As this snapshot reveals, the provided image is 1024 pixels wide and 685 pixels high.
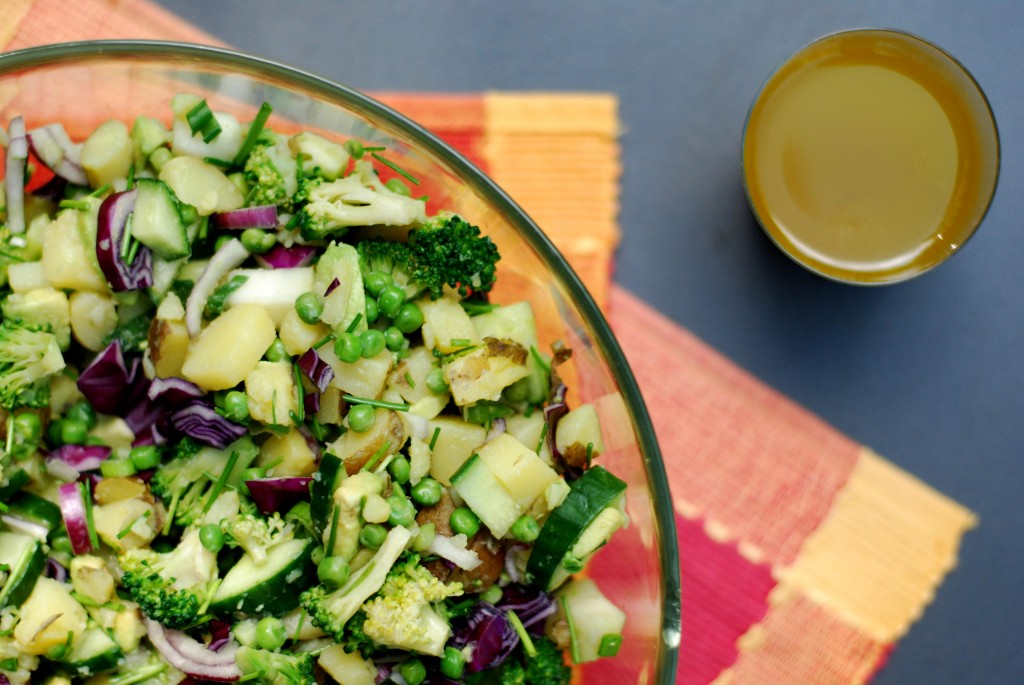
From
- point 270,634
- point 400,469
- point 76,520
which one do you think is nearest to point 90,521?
point 76,520

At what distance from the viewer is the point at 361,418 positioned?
1.91m

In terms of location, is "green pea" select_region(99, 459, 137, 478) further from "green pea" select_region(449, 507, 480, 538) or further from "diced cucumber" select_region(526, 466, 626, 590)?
"diced cucumber" select_region(526, 466, 626, 590)

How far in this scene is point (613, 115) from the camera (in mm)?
2719

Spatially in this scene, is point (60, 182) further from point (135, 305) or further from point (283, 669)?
point (283, 669)

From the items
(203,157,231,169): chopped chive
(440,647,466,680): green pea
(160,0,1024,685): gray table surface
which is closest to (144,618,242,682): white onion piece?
(440,647,466,680): green pea

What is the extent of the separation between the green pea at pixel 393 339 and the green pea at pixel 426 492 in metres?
0.31

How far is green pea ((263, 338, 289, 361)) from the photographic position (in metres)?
2.00

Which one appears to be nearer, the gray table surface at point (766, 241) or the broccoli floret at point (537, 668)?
the broccoli floret at point (537, 668)

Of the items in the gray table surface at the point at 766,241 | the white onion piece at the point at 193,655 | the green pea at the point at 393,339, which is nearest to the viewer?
the white onion piece at the point at 193,655

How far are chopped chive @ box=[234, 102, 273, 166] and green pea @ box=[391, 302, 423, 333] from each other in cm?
53

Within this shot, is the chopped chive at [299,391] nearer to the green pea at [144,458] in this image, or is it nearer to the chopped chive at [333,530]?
the chopped chive at [333,530]

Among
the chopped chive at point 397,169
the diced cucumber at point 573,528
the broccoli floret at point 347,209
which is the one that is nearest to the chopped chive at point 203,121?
the broccoli floret at point 347,209

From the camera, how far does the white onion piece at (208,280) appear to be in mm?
1998

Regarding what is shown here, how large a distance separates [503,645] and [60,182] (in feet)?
4.99
